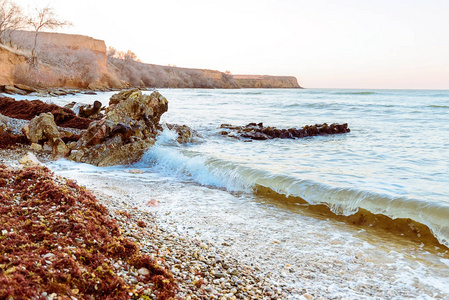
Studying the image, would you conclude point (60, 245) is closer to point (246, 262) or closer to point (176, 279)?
point (176, 279)

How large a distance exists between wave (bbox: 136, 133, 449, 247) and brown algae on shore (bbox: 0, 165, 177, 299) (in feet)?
11.1

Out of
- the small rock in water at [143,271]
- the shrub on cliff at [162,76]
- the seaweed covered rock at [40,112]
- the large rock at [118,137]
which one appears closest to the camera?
the small rock in water at [143,271]

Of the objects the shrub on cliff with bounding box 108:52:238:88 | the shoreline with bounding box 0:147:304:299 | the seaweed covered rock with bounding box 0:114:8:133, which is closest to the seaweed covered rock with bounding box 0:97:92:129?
the seaweed covered rock with bounding box 0:114:8:133

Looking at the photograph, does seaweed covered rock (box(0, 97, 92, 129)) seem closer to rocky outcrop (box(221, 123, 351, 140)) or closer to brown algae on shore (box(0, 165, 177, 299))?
rocky outcrop (box(221, 123, 351, 140))

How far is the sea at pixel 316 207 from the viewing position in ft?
11.0

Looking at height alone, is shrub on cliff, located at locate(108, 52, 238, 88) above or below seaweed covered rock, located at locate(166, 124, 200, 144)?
above

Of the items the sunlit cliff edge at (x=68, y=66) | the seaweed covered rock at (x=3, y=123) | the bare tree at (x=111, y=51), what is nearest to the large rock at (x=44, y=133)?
the seaweed covered rock at (x=3, y=123)

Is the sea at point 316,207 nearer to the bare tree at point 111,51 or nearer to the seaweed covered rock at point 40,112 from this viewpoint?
the seaweed covered rock at point 40,112

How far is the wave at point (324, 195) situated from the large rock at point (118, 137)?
0.49m

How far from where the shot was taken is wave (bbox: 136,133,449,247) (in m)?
4.81

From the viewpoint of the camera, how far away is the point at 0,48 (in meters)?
33.2

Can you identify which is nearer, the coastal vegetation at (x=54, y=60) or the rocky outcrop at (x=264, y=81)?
the coastal vegetation at (x=54, y=60)

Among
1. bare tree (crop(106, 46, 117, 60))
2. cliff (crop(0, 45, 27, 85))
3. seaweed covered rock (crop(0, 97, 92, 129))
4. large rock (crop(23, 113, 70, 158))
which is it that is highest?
bare tree (crop(106, 46, 117, 60))

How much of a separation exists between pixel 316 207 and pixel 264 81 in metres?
150
